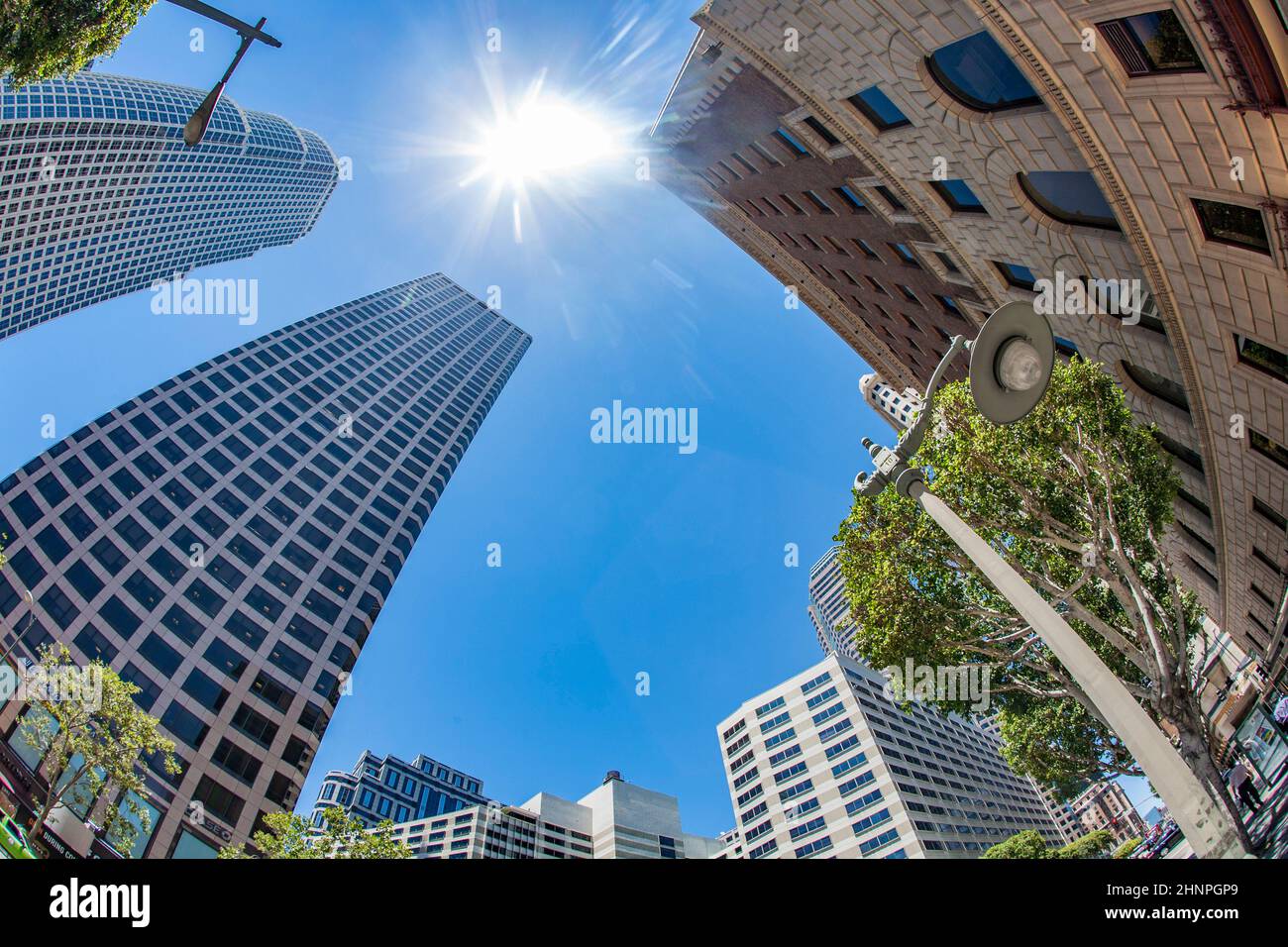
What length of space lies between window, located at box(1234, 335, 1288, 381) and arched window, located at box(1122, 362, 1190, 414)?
9.95 feet

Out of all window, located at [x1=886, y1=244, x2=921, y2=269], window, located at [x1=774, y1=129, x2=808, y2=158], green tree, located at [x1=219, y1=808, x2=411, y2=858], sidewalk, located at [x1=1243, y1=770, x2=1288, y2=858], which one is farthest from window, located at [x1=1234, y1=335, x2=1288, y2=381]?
green tree, located at [x1=219, y1=808, x2=411, y2=858]

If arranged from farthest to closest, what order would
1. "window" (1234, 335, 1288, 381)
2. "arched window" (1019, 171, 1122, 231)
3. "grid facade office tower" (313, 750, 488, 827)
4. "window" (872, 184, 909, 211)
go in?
"grid facade office tower" (313, 750, 488, 827), "window" (872, 184, 909, 211), "arched window" (1019, 171, 1122, 231), "window" (1234, 335, 1288, 381)

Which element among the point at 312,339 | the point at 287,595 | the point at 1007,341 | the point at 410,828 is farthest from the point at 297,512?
the point at 410,828

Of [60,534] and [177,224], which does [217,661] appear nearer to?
[60,534]

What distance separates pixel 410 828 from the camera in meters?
96.6

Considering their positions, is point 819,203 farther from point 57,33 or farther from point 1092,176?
point 57,33

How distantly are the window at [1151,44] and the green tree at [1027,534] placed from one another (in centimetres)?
684

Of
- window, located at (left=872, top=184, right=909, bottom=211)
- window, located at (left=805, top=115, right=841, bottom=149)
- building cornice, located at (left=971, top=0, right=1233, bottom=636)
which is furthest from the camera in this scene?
window, located at (left=805, top=115, right=841, bottom=149)

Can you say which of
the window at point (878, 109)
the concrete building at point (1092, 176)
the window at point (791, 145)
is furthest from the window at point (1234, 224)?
the window at point (791, 145)

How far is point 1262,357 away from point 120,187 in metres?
146

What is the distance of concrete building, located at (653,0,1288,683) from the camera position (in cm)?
952

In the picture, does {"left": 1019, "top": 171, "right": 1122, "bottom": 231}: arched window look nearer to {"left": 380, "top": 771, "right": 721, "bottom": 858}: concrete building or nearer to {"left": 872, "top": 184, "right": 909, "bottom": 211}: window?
{"left": 872, "top": 184, "right": 909, "bottom": 211}: window

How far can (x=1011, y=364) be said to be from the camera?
4660 millimetres

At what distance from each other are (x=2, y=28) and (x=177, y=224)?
14673 cm
